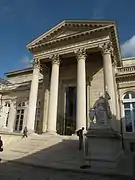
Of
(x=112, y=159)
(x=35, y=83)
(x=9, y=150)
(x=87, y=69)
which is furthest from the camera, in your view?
(x=87, y=69)

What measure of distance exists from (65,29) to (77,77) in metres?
5.85

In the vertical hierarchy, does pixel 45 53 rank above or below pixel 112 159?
above

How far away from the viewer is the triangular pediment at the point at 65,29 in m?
18.4

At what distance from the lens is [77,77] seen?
1727 cm

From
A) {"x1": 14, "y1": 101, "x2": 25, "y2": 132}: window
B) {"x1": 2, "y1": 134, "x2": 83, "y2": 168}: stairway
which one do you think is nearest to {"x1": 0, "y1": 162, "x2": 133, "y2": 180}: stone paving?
{"x1": 2, "y1": 134, "x2": 83, "y2": 168}: stairway

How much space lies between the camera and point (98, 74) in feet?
64.1

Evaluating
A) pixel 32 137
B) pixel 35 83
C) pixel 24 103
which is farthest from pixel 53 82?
pixel 24 103

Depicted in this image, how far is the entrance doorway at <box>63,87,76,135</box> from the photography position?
757 inches

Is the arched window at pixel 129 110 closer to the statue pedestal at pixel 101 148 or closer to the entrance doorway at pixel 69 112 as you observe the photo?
the entrance doorway at pixel 69 112

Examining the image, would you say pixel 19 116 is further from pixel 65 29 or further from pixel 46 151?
pixel 46 151

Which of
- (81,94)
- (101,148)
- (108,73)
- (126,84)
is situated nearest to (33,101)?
(81,94)

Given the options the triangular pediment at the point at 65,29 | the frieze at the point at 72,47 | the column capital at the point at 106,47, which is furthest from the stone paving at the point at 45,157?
the triangular pediment at the point at 65,29

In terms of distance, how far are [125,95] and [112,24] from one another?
6902 mm

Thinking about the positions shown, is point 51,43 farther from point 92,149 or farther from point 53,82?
point 92,149
